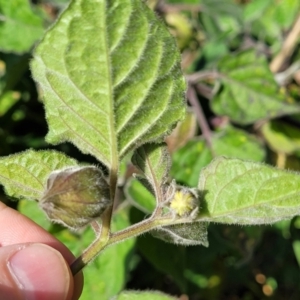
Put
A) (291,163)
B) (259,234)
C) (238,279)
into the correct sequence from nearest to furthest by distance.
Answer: (259,234)
(291,163)
(238,279)

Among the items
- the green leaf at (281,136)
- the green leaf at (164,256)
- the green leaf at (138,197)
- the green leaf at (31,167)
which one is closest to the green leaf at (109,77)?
the green leaf at (31,167)

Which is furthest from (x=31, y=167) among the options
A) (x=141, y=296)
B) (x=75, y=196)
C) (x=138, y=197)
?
(x=138, y=197)

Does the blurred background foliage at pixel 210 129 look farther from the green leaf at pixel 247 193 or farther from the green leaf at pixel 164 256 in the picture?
the green leaf at pixel 247 193

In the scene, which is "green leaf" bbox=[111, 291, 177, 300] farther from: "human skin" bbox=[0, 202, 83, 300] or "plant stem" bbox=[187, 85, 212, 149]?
"plant stem" bbox=[187, 85, 212, 149]

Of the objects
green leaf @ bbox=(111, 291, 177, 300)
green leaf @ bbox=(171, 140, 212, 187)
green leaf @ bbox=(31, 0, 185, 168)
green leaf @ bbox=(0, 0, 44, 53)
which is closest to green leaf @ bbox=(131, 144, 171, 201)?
green leaf @ bbox=(31, 0, 185, 168)

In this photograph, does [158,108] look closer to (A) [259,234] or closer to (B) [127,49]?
(B) [127,49]

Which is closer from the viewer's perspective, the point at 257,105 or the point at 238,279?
the point at 257,105

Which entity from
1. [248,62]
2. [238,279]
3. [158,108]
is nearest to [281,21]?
[248,62]
